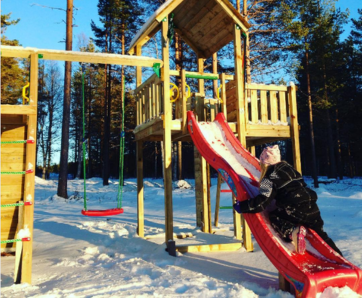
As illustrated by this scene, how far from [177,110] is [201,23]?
2325 mm

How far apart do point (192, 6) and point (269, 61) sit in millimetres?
13127

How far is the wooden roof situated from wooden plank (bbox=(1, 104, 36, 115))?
323cm

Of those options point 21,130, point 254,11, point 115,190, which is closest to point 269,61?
point 254,11

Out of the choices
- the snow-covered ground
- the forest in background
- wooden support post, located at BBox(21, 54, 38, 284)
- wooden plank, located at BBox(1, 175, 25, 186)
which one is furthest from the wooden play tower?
the forest in background

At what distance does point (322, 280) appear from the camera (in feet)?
10.7

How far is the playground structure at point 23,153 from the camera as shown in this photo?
4379 mm

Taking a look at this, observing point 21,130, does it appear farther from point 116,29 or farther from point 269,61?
point 116,29

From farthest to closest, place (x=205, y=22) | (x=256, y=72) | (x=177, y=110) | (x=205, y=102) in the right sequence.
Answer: (x=256, y=72) < (x=205, y=102) < (x=205, y=22) < (x=177, y=110)

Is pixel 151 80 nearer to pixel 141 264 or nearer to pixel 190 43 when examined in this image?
pixel 190 43

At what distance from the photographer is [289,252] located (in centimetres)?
382

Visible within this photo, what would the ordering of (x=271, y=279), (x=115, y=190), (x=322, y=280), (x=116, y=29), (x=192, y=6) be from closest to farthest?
(x=322, y=280), (x=271, y=279), (x=192, y=6), (x=115, y=190), (x=116, y=29)

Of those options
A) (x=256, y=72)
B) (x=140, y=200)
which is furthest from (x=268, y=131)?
(x=256, y=72)

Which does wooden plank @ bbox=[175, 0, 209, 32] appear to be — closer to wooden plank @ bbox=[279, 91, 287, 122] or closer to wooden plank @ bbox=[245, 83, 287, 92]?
wooden plank @ bbox=[245, 83, 287, 92]

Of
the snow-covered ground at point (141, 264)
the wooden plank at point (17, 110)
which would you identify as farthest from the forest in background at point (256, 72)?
the wooden plank at point (17, 110)
